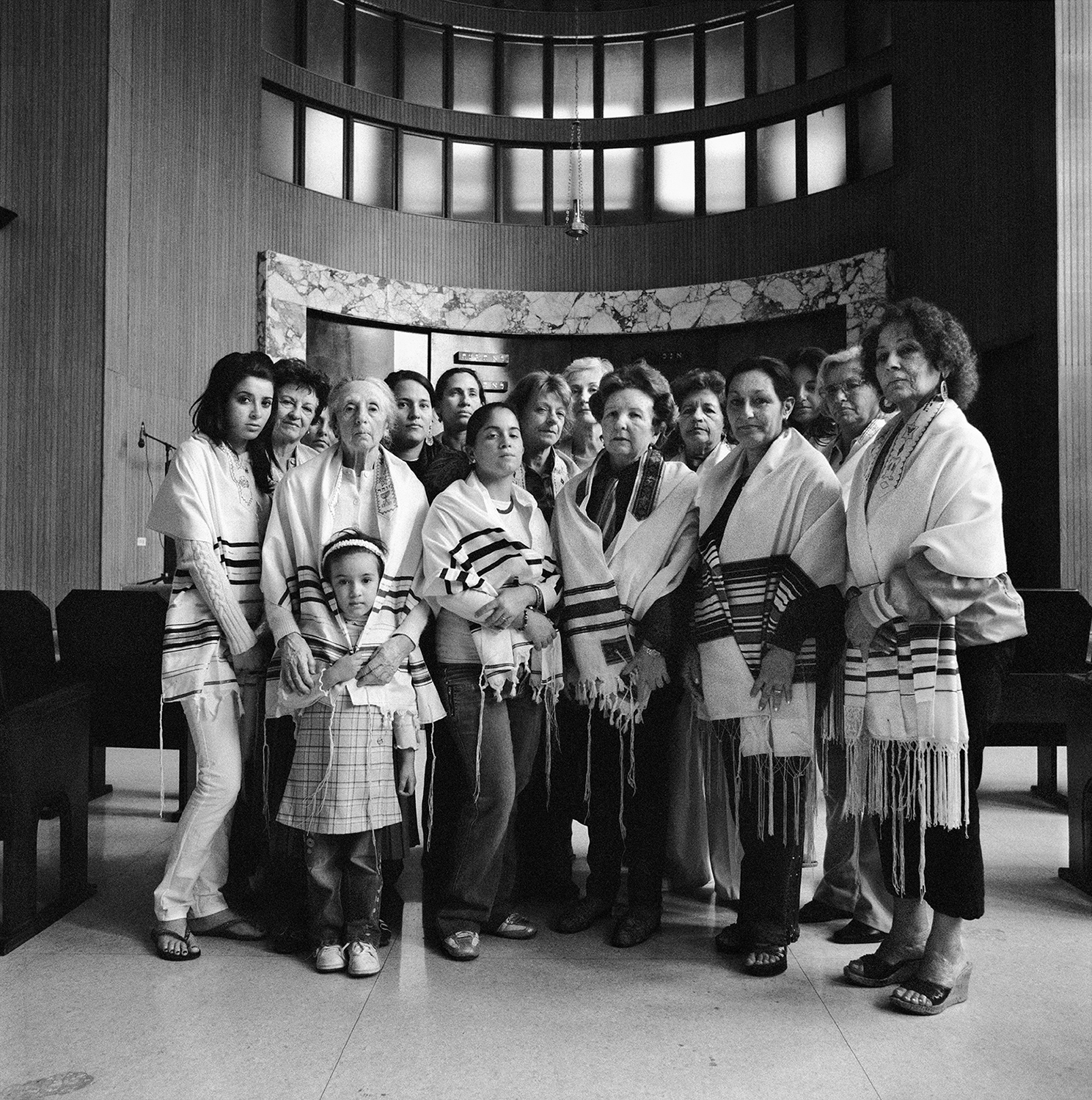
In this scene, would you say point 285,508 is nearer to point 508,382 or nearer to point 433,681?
point 433,681

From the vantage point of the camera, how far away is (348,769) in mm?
2900

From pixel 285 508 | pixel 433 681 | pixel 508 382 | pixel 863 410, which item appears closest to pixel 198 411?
pixel 285 508

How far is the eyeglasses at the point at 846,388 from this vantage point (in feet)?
11.3

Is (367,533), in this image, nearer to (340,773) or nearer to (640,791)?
(340,773)

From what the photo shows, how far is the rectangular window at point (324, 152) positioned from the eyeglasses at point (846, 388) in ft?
29.2

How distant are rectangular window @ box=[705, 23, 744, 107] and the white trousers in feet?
35.5

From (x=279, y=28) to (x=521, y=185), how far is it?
3.03 metres

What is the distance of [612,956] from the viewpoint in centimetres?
302

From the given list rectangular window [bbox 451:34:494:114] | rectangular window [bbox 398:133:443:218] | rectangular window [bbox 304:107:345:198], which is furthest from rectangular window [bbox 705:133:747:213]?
rectangular window [bbox 304:107:345:198]

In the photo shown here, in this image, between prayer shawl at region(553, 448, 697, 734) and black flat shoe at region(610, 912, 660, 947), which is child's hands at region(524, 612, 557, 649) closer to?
prayer shawl at region(553, 448, 697, 734)

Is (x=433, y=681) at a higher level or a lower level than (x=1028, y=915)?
higher

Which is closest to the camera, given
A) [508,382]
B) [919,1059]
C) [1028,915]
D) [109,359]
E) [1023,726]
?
[919,1059]

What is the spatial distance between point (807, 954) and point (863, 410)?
1.70m

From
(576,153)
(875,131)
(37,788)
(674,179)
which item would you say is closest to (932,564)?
(37,788)
